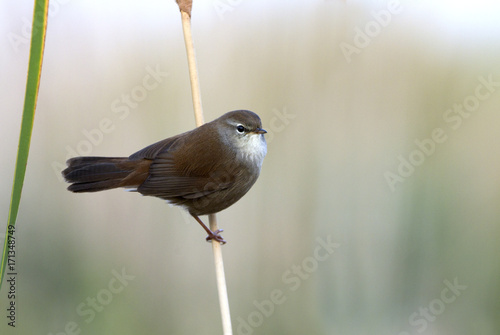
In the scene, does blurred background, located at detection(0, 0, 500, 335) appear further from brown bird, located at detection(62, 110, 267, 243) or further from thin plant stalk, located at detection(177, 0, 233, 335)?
thin plant stalk, located at detection(177, 0, 233, 335)

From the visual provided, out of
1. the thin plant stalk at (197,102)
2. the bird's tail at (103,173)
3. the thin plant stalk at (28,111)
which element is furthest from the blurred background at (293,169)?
the thin plant stalk at (28,111)

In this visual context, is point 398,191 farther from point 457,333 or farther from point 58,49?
point 58,49

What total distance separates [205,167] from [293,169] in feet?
2.43

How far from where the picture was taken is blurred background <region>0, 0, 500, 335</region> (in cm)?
260

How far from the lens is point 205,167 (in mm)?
2100

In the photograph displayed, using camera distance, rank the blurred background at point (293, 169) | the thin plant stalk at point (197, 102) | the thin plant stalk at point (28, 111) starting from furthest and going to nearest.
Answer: the blurred background at point (293, 169) → the thin plant stalk at point (197, 102) → the thin plant stalk at point (28, 111)

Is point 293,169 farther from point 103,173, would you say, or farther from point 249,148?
point 103,173

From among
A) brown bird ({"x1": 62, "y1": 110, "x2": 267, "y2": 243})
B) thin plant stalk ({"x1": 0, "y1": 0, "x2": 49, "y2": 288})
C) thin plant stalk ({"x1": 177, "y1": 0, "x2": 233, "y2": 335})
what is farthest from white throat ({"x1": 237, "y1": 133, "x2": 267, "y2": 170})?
thin plant stalk ({"x1": 0, "y1": 0, "x2": 49, "y2": 288})

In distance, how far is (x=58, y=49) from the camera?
106 inches

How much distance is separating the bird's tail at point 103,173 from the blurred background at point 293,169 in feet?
1.63

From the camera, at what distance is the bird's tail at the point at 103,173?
1.98 meters

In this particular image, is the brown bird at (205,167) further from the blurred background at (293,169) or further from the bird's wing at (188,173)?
the blurred background at (293,169)

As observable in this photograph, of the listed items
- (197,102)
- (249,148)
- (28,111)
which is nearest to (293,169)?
(249,148)

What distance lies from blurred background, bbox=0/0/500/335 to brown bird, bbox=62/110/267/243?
1.79ft
